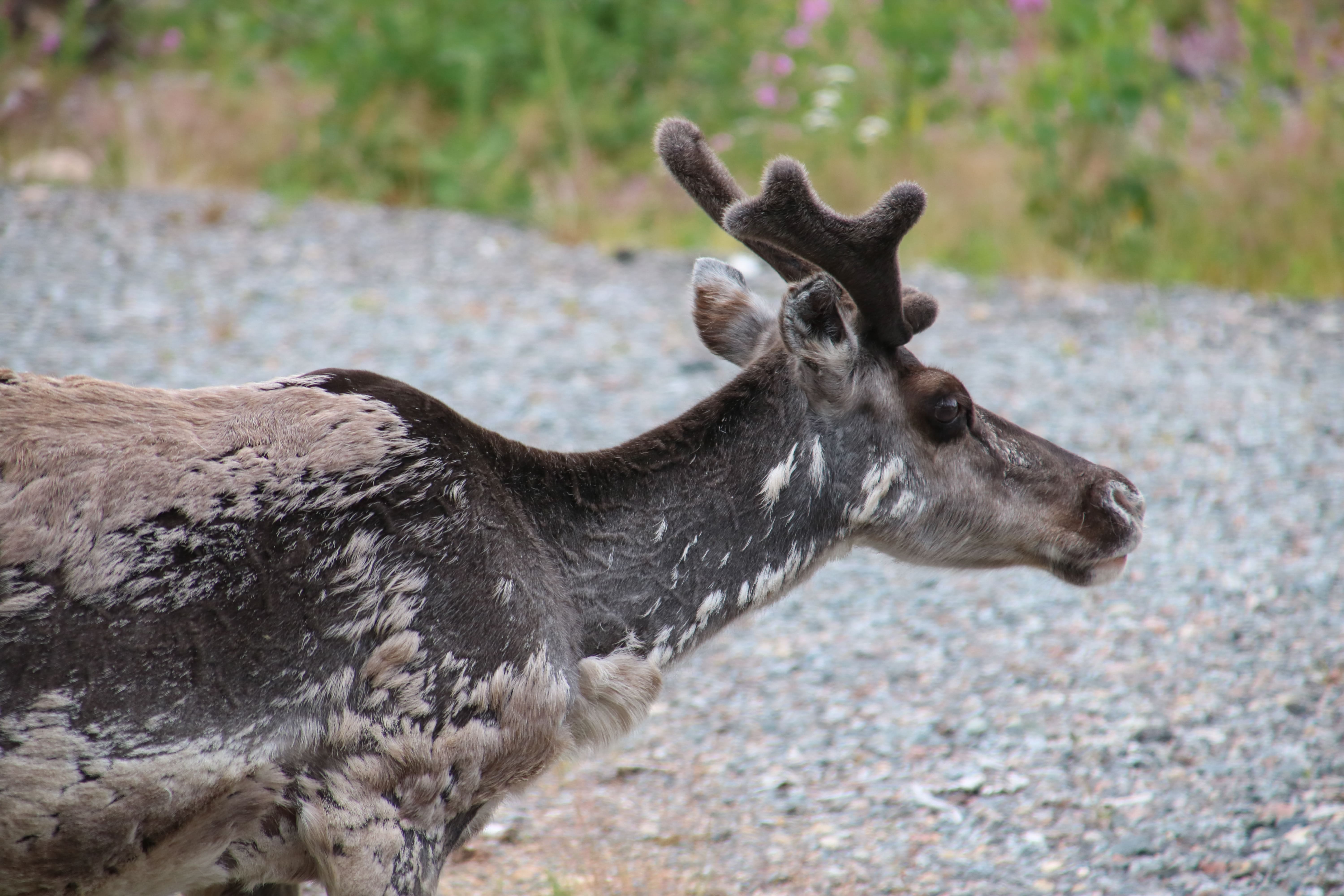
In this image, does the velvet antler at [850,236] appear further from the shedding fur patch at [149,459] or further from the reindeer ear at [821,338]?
the shedding fur patch at [149,459]

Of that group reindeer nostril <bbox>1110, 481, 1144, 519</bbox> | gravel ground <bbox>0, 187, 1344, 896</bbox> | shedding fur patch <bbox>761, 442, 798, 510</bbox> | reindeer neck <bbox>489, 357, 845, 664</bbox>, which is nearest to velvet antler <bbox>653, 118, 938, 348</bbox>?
reindeer neck <bbox>489, 357, 845, 664</bbox>

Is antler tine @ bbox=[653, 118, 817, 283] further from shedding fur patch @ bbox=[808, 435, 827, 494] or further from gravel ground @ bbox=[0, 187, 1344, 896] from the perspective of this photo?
gravel ground @ bbox=[0, 187, 1344, 896]

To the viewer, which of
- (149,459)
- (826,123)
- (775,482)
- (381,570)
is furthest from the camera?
(826,123)

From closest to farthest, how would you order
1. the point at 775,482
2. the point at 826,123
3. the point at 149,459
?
the point at 149,459, the point at 775,482, the point at 826,123

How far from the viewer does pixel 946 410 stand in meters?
3.44

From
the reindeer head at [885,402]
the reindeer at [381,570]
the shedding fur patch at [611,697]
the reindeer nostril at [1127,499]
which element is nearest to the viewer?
the reindeer at [381,570]

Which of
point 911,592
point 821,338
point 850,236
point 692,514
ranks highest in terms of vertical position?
point 850,236

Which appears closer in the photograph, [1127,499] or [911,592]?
[1127,499]

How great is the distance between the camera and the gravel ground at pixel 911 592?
3.98 meters

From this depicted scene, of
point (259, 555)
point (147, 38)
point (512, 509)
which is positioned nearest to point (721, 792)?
point (512, 509)

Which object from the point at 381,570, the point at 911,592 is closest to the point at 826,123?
the point at 911,592

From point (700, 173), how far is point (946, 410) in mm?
960

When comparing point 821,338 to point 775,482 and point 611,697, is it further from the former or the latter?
point 611,697

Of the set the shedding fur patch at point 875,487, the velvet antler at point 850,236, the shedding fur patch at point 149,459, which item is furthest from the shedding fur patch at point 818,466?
the shedding fur patch at point 149,459
